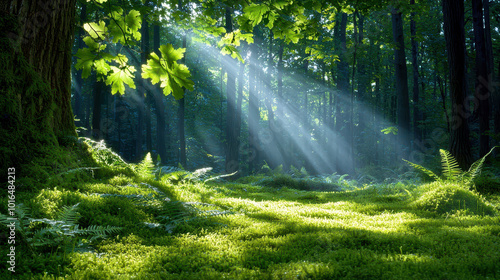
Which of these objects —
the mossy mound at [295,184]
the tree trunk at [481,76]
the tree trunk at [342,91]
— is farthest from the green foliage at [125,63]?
the tree trunk at [342,91]

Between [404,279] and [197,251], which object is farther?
[197,251]

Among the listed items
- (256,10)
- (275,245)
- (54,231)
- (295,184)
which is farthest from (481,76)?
(54,231)

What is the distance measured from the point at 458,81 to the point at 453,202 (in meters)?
3.57

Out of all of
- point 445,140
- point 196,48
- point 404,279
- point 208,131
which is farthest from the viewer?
point 208,131

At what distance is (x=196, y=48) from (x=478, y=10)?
74.6 ft

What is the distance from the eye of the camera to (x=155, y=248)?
7.45 ft

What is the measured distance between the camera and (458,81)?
6188 millimetres

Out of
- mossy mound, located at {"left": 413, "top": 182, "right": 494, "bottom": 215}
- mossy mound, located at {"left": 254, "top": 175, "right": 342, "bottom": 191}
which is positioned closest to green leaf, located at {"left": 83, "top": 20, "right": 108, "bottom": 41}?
mossy mound, located at {"left": 413, "top": 182, "right": 494, "bottom": 215}

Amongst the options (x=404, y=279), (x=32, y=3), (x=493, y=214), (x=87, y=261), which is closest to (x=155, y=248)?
(x=87, y=261)

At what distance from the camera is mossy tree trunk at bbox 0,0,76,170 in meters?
2.83

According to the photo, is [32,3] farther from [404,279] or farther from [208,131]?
[208,131]

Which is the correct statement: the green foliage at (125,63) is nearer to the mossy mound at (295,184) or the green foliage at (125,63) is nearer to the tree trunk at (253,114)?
the mossy mound at (295,184)

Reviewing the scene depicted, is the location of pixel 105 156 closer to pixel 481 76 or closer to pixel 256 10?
pixel 256 10

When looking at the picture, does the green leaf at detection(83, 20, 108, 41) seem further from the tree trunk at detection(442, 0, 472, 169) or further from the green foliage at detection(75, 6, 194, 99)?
the tree trunk at detection(442, 0, 472, 169)
